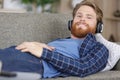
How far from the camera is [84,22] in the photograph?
1.68 m

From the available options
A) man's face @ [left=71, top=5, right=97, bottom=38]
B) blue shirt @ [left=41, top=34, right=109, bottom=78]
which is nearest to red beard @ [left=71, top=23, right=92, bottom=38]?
man's face @ [left=71, top=5, right=97, bottom=38]

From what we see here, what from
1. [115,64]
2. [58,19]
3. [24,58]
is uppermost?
[58,19]

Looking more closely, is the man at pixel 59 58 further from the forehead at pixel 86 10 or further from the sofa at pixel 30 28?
the sofa at pixel 30 28

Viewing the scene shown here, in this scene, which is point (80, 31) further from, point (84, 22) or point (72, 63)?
point (72, 63)

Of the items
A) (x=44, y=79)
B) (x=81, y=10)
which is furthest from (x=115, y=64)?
(x=44, y=79)

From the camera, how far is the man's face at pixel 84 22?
1671mm

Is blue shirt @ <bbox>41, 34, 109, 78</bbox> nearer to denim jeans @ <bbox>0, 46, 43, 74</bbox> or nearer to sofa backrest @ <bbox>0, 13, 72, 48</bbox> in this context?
denim jeans @ <bbox>0, 46, 43, 74</bbox>

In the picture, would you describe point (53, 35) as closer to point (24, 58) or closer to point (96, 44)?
point (96, 44)

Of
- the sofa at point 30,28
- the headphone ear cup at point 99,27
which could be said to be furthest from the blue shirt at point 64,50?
the sofa at point 30,28

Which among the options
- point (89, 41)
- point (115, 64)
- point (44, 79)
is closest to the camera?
point (44, 79)

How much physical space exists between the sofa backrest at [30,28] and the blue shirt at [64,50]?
41 cm

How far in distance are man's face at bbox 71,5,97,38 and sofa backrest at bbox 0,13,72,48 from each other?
317mm

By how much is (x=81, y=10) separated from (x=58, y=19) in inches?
14.7

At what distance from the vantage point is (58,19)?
208 cm
